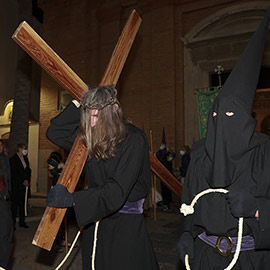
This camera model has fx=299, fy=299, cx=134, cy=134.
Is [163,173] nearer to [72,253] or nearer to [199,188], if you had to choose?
[72,253]

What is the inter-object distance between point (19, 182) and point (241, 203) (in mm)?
5503

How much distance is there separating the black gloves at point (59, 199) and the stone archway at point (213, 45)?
27.0 feet

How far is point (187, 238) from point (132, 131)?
0.83m

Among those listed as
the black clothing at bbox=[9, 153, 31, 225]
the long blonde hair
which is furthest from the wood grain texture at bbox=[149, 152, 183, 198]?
the black clothing at bbox=[9, 153, 31, 225]

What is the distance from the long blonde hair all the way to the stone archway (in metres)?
7.95

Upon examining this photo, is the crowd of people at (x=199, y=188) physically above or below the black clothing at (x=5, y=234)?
above

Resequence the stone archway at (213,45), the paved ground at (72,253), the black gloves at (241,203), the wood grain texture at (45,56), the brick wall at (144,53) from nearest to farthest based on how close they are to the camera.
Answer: the black gloves at (241,203), the wood grain texture at (45,56), the paved ground at (72,253), the stone archway at (213,45), the brick wall at (144,53)

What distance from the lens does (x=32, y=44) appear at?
2340 millimetres

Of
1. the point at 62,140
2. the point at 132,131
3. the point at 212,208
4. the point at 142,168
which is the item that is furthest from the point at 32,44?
the point at 212,208

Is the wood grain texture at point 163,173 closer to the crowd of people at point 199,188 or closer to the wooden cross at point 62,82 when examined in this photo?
the wooden cross at point 62,82

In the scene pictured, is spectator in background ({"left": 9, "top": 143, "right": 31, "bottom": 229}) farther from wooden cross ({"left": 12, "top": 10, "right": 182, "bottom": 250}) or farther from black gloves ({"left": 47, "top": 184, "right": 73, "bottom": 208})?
black gloves ({"left": 47, "top": 184, "right": 73, "bottom": 208})

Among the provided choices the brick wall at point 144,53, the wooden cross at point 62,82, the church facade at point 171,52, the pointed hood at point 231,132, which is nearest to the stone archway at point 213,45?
the church facade at point 171,52

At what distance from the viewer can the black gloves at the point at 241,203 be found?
167cm

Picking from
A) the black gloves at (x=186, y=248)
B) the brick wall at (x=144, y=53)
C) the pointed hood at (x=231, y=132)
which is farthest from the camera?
A: the brick wall at (x=144, y=53)
